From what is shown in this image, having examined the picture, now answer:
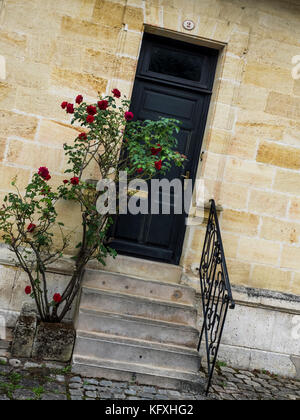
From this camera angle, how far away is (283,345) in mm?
4844

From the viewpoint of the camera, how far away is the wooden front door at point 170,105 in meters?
4.96

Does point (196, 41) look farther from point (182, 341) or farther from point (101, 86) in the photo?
point (182, 341)

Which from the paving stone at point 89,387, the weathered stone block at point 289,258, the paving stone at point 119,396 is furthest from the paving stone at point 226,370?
the paving stone at point 89,387

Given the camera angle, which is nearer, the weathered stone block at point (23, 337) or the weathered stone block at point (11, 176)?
the weathered stone block at point (23, 337)

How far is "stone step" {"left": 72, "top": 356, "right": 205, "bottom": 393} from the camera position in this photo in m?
3.71

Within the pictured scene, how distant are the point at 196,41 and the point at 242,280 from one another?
2.72 m

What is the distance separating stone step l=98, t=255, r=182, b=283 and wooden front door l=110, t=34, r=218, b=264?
0.22 m

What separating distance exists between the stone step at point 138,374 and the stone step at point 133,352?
51mm

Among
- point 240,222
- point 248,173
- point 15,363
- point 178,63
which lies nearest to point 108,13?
point 178,63

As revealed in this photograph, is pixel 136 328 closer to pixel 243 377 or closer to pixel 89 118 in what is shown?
pixel 243 377

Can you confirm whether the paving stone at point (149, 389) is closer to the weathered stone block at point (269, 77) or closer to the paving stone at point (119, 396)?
the paving stone at point (119, 396)

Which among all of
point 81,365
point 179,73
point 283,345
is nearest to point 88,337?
point 81,365

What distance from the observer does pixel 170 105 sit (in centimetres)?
503

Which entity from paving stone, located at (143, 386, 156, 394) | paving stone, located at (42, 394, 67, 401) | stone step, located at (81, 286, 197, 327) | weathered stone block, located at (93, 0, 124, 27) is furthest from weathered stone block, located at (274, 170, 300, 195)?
paving stone, located at (42, 394, 67, 401)
